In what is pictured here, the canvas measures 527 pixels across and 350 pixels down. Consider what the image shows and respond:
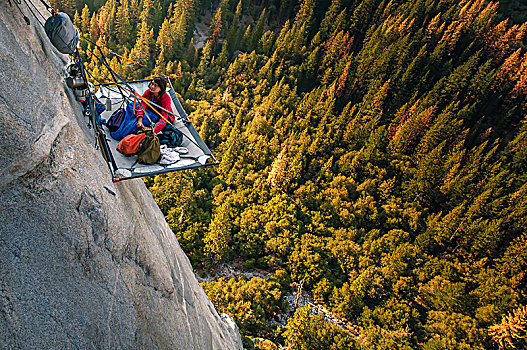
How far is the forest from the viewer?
122ft

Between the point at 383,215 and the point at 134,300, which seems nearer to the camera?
the point at 134,300

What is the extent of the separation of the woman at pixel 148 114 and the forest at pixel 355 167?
2193 cm

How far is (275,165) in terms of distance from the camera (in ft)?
163

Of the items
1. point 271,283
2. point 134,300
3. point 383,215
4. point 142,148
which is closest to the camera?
point 134,300

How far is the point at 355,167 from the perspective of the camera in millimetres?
53062

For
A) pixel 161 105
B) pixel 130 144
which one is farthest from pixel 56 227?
pixel 161 105

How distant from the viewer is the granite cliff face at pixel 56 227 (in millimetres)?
5242

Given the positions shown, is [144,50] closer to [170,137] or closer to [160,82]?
[160,82]

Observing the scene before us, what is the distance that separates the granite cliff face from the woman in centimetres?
130

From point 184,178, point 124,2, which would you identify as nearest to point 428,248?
point 184,178

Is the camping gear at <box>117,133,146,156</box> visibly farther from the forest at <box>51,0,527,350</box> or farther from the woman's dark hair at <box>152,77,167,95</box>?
the forest at <box>51,0,527,350</box>

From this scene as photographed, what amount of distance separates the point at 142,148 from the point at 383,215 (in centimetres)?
4715

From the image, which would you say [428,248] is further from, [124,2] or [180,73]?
[124,2]

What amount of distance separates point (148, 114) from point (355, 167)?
47181 mm
